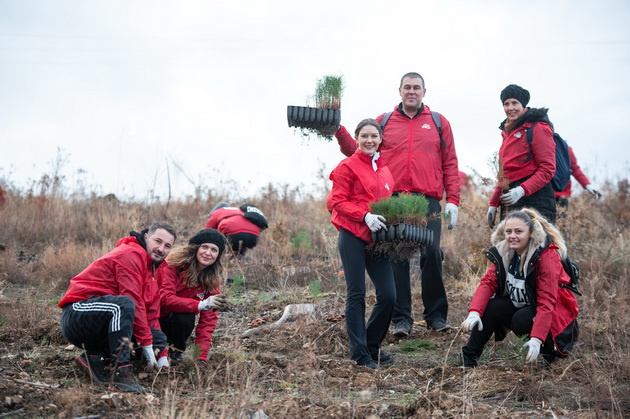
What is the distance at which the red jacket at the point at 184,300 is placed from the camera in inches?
206

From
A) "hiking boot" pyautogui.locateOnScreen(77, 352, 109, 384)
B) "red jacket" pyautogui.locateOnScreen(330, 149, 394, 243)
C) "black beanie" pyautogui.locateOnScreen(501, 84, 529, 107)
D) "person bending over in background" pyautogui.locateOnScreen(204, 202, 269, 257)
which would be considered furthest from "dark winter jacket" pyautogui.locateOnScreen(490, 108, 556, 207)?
"hiking boot" pyautogui.locateOnScreen(77, 352, 109, 384)

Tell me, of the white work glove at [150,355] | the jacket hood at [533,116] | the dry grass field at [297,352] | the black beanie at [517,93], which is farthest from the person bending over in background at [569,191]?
the white work glove at [150,355]

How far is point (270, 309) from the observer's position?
25.4 ft

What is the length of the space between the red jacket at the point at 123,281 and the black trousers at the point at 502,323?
2452mm

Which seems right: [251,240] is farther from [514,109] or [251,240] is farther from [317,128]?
[514,109]

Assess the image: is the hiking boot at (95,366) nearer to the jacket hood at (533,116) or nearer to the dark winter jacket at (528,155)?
the dark winter jacket at (528,155)

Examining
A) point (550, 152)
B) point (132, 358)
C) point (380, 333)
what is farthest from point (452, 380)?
point (550, 152)

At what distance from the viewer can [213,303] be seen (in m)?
5.04

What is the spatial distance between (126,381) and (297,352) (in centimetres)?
188

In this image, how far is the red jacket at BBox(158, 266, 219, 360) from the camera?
523cm

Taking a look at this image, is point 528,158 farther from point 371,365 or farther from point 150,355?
point 150,355

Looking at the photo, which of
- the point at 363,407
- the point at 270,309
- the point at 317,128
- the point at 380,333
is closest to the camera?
the point at 363,407

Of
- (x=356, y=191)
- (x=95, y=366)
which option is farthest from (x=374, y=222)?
(x=95, y=366)

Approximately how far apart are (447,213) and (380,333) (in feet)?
4.57
